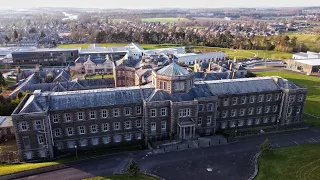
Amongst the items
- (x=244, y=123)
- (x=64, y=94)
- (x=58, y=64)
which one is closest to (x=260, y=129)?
(x=244, y=123)

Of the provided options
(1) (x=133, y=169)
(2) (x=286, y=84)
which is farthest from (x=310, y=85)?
(1) (x=133, y=169)

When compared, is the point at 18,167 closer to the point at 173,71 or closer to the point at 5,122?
the point at 5,122

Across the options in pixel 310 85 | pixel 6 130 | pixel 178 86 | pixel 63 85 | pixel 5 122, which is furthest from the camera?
pixel 310 85

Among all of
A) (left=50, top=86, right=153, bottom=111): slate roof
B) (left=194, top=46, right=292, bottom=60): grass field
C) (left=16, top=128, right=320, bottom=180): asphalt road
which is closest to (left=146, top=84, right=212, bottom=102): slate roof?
(left=50, top=86, right=153, bottom=111): slate roof

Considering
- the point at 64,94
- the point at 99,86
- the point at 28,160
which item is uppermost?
the point at 64,94

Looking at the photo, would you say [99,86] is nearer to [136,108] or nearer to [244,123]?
[136,108]

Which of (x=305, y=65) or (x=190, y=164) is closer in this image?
(x=190, y=164)

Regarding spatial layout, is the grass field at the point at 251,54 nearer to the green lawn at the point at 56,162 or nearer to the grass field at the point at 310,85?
the grass field at the point at 310,85
